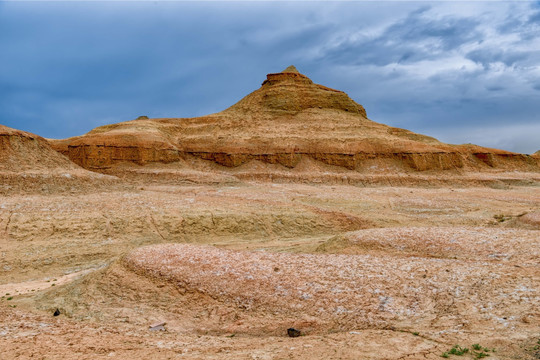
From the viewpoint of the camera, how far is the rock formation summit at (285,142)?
47.8 meters

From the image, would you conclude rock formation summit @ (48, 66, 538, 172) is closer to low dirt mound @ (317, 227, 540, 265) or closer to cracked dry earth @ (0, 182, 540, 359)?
cracked dry earth @ (0, 182, 540, 359)

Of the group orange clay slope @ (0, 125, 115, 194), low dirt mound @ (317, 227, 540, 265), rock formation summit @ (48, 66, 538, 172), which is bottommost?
low dirt mound @ (317, 227, 540, 265)

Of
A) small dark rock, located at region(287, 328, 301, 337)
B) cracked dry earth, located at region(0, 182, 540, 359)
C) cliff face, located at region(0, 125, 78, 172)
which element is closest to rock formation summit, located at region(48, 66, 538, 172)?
cliff face, located at region(0, 125, 78, 172)

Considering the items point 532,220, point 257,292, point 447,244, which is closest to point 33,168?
point 257,292

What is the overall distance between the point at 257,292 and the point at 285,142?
4014cm

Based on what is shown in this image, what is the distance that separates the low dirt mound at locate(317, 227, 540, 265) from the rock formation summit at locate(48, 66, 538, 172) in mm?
31514

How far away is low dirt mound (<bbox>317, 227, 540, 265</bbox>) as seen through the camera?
13844 millimetres

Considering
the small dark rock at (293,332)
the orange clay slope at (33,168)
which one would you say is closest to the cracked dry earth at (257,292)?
the small dark rock at (293,332)

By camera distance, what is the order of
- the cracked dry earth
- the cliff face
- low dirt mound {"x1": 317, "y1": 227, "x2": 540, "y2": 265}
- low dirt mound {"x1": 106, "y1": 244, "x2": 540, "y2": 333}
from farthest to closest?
the cliff face, low dirt mound {"x1": 317, "y1": 227, "x2": 540, "y2": 265}, low dirt mound {"x1": 106, "y1": 244, "x2": 540, "y2": 333}, the cracked dry earth

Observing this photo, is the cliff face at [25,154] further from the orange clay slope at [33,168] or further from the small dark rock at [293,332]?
the small dark rock at [293,332]

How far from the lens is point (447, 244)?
15281mm

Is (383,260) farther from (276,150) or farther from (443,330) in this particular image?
(276,150)

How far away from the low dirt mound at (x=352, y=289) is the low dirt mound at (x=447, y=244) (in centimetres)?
151

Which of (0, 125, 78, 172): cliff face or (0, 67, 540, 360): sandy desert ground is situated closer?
(0, 67, 540, 360): sandy desert ground
